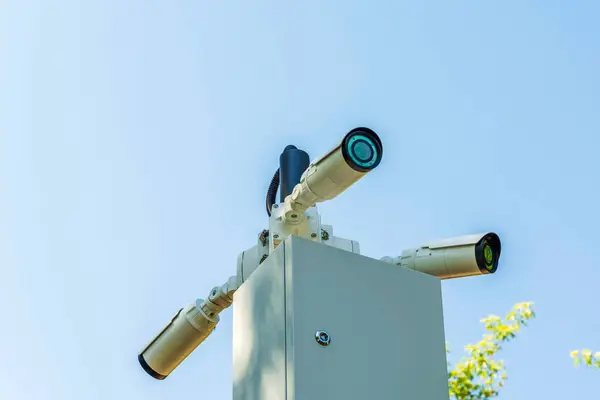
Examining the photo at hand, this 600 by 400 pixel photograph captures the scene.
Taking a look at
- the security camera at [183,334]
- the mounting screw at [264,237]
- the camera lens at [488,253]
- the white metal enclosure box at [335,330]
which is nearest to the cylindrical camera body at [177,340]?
the security camera at [183,334]

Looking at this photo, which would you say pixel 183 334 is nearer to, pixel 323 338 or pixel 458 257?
pixel 323 338

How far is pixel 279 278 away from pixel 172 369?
3.75 feet

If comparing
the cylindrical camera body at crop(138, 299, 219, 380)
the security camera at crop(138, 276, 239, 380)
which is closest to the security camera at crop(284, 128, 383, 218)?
the security camera at crop(138, 276, 239, 380)

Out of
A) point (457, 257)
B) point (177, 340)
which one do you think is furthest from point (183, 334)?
point (457, 257)

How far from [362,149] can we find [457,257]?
0.61 meters

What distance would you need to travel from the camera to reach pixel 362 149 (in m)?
2.74

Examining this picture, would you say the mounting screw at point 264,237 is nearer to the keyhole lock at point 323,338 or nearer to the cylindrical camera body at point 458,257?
the cylindrical camera body at point 458,257

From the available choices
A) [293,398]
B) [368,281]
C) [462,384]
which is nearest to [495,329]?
[462,384]

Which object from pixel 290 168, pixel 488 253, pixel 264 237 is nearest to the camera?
pixel 488 253

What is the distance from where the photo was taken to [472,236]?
10.1ft

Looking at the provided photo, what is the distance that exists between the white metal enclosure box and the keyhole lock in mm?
11

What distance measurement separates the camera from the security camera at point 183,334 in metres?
3.54

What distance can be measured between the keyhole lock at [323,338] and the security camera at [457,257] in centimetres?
62

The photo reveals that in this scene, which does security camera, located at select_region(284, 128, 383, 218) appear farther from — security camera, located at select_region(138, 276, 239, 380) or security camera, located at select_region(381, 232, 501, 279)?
security camera, located at select_region(138, 276, 239, 380)
